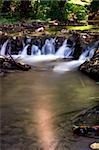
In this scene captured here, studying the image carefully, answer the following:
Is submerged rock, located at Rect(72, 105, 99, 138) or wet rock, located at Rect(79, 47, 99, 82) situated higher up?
submerged rock, located at Rect(72, 105, 99, 138)

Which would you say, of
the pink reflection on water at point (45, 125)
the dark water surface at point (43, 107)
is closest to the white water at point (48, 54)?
the dark water surface at point (43, 107)

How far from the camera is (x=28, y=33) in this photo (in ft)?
95.3

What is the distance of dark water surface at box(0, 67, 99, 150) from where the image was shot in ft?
43.1

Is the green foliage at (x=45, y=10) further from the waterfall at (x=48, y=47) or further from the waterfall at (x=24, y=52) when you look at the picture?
the waterfall at (x=24, y=52)

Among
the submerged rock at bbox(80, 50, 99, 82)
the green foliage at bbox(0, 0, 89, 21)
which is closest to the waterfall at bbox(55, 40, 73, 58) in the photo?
the submerged rock at bbox(80, 50, 99, 82)

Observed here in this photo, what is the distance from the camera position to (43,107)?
16.4 meters

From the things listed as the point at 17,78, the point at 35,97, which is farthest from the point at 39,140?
the point at 17,78

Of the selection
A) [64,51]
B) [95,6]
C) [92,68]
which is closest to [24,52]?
[64,51]

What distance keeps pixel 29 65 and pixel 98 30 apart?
7418 millimetres

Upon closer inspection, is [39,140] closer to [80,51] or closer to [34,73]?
[34,73]

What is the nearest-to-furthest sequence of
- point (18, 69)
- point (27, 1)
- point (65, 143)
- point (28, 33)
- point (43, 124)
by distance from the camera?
point (65, 143)
point (43, 124)
point (18, 69)
point (28, 33)
point (27, 1)

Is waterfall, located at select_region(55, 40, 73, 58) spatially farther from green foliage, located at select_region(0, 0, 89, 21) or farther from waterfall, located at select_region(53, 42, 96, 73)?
green foliage, located at select_region(0, 0, 89, 21)

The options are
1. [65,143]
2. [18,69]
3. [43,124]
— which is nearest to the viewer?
[65,143]

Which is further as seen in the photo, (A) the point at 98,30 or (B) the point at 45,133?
(A) the point at 98,30
